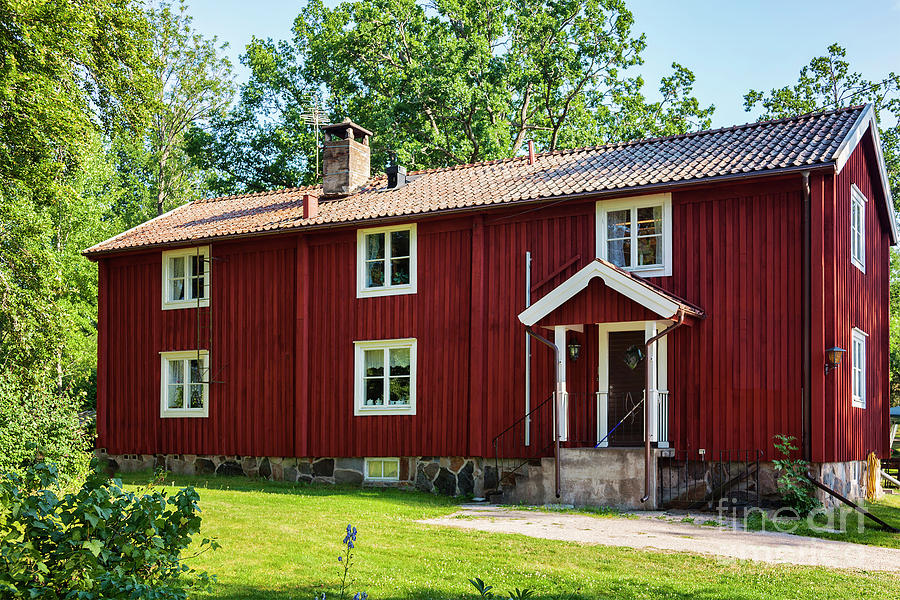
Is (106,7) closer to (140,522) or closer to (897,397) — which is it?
(140,522)

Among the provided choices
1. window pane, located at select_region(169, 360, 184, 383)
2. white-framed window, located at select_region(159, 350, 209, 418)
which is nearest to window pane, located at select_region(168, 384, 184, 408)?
white-framed window, located at select_region(159, 350, 209, 418)

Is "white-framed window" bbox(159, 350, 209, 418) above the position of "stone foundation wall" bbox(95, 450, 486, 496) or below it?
above

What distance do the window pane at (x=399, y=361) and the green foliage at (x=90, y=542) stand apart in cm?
1215

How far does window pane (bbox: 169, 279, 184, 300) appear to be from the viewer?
22.2 m

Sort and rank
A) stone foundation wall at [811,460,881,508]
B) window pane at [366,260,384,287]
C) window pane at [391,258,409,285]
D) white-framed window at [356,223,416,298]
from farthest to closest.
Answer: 1. window pane at [366,260,384,287]
2. window pane at [391,258,409,285]
3. white-framed window at [356,223,416,298]
4. stone foundation wall at [811,460,881,508]

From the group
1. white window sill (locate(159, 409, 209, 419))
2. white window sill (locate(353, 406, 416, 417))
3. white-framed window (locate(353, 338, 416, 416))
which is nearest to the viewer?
white window sill (locate(353, 406, 416, 417))

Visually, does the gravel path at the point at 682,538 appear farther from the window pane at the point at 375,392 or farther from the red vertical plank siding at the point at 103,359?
the red vertical plank siding at the point at 103,359

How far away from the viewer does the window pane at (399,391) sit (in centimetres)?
1922

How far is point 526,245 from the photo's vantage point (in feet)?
59.6

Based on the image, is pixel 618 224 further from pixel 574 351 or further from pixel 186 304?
pixel 186 304

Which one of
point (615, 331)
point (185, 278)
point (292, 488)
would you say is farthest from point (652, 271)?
point (185, 278)

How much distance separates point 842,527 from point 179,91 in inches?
1357

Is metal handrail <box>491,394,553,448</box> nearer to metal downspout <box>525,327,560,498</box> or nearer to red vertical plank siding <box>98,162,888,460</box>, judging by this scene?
red vertical plank siding <box>98,162,888,460</box>

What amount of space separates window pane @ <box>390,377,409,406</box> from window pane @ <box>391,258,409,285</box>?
1.88 m
